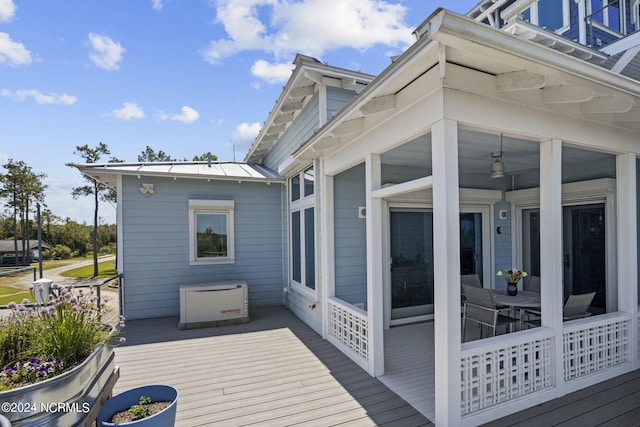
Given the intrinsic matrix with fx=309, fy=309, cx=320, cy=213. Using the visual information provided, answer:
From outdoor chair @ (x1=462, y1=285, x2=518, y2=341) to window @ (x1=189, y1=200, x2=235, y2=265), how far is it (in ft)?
14.9

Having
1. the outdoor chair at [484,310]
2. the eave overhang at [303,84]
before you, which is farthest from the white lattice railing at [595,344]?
the eave overhang at [303,84]

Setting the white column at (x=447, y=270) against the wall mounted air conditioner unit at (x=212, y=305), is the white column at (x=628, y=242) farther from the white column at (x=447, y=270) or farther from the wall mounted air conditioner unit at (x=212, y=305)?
the wall mounted air conditioner unit at (x=212, y=305)

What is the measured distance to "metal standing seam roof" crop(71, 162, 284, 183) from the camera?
5.58 metres

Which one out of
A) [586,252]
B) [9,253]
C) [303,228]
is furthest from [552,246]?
[9,253]

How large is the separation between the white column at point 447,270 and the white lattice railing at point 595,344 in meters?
1.49

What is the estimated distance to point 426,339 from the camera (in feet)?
15.0

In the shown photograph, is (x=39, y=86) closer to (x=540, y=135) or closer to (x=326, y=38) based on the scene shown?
(x=326, y=38)

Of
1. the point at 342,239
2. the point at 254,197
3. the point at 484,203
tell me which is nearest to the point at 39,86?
the point at 254,197

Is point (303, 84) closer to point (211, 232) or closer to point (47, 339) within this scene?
point (211, 232)

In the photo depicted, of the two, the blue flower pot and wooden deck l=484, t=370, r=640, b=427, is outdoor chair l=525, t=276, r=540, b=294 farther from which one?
the blue flower pot

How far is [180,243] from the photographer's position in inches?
244

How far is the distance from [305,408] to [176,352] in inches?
91.5

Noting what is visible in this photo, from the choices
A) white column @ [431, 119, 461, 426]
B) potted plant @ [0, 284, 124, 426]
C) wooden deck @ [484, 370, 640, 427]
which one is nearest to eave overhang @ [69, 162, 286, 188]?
potted plant @ [0, 284, 124, 426]

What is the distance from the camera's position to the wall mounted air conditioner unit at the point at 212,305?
536cm
